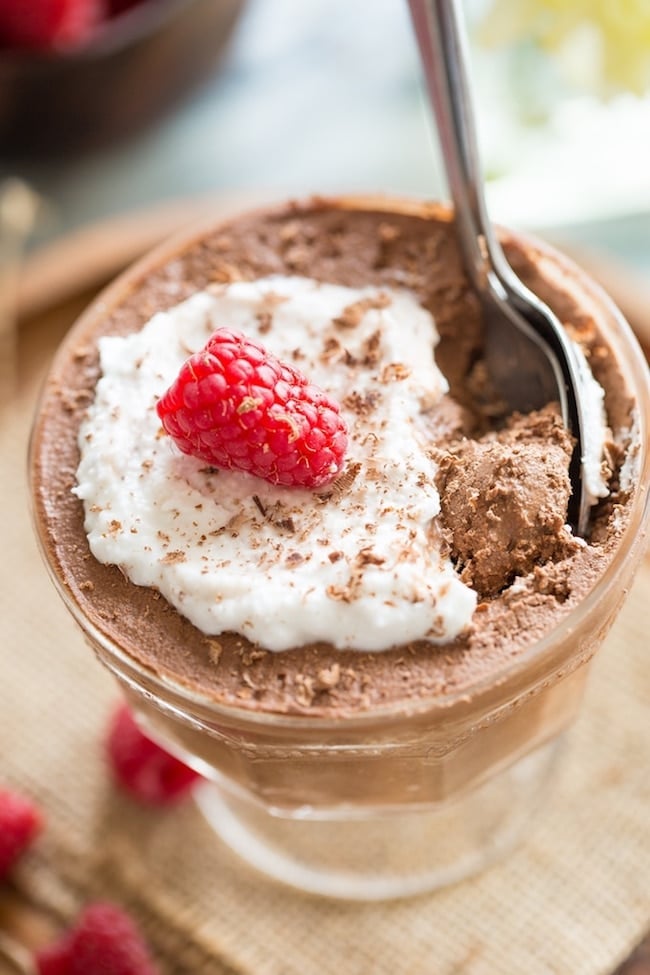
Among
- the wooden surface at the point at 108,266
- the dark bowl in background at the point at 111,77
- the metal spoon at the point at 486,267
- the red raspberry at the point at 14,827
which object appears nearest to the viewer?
the metal spoon at the point at 486,267

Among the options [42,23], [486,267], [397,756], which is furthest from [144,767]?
[42,23]

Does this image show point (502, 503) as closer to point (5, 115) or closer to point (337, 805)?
point (337, 805)

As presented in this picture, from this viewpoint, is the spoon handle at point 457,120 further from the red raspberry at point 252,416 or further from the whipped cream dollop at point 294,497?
the red raspberry at point 252,416

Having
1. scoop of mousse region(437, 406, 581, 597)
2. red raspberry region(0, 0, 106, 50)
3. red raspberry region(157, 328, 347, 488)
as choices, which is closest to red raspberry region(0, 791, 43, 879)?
red raspberry region(157, 328, 347, 488)

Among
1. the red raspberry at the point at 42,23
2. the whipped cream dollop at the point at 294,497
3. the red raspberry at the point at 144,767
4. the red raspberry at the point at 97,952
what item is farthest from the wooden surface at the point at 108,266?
the red raspberry at the point at 97,952

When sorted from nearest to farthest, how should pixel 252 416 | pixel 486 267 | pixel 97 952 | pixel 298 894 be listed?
pixel 252 416 < pixel 486 267 < pixel 97 952 < pixel 298 894

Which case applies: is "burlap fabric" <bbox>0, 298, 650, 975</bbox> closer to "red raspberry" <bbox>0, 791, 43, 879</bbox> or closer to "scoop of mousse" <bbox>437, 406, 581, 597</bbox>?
"red raspberry" <bbox>0, 791, 43, 879</bbox>

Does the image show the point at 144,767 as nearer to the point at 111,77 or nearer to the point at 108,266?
the point at 108,266
